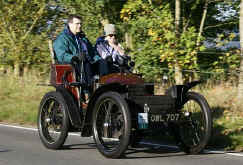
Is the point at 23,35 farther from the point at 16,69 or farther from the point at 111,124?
→ the point at 111,124

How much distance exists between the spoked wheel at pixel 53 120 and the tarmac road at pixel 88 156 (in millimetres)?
170

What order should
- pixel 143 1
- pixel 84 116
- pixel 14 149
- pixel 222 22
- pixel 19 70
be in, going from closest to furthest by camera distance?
1. pixel 84 116
2. pixel 14 149
3. pixel 143 1
4. pixel 222 22
5. pixel 19 70

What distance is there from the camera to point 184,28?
14789mm

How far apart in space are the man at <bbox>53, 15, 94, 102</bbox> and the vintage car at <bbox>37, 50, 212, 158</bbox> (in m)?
0.17

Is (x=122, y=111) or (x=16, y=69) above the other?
(x=16, y=69)

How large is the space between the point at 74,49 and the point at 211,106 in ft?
13.1

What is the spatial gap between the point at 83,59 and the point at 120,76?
2.17 feet

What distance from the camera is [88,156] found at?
295 inches

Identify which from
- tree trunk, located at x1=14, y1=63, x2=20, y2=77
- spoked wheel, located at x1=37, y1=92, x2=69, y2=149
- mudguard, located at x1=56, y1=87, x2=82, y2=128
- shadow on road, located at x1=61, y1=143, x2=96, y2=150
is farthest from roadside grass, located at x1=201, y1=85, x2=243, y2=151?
tree trunk, located at x1=14, y1=63, x2=20, y2=77

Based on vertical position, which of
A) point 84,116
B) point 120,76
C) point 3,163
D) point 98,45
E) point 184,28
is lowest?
point 3,163

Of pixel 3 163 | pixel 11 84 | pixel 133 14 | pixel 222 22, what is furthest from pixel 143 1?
pixel 3 163

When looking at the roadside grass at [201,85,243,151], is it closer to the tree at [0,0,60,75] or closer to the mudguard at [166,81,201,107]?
the mudguard at [166,81,201,107]

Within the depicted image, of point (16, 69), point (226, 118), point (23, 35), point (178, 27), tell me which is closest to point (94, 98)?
point (226, 118)

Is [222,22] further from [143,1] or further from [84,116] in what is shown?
[84,116]
